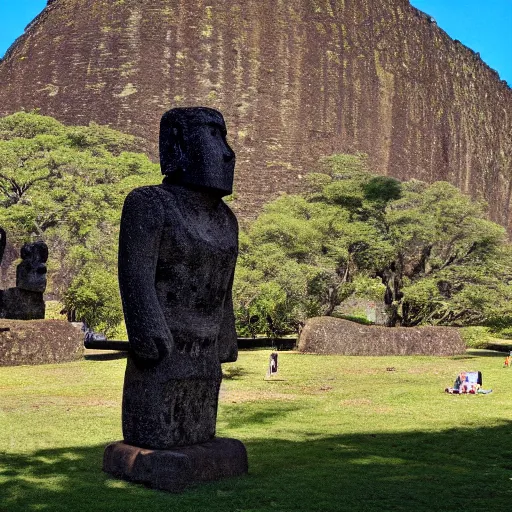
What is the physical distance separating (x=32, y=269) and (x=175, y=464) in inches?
457

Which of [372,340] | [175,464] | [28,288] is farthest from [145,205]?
[372,340]

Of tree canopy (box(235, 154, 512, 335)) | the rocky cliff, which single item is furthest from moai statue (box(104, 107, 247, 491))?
the rocky cliff

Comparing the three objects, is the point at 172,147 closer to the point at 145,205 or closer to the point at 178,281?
the point at 145,205

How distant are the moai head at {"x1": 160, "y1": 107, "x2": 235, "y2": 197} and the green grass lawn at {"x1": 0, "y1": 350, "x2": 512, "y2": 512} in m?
1.88

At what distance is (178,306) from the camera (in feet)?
18.9

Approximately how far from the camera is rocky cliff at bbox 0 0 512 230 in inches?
1652

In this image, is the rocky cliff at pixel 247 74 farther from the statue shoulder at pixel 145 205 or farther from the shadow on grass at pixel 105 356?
the statue shoulder at pixel 145 205

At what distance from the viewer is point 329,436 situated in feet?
25.7

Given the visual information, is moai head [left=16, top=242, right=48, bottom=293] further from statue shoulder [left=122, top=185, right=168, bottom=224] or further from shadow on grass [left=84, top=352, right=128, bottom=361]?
statue shoulder [left=122, top=185, right=168, bottom=224]

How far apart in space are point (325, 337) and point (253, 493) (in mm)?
13413

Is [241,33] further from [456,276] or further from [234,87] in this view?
[456,276]

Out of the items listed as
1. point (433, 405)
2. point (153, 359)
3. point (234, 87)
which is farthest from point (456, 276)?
point (234, 87)

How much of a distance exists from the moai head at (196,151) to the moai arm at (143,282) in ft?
1.10

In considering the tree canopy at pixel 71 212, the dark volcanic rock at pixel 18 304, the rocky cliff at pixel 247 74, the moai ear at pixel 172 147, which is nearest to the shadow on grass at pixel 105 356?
the dark volcanic rock at pixel 18 304
